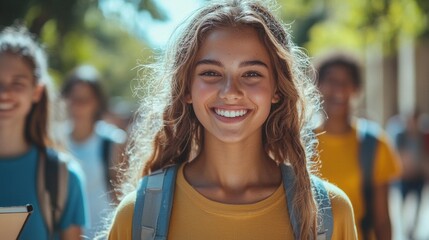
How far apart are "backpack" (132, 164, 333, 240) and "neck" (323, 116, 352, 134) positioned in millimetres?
2371

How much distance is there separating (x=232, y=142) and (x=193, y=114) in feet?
0.91

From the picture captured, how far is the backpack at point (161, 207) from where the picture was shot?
9.89 feet

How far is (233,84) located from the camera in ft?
10.3

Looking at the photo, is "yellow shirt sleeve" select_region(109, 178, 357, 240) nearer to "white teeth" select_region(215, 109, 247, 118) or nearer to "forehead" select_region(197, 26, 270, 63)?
"white teeth" select_region(215, 109, 247, 118)

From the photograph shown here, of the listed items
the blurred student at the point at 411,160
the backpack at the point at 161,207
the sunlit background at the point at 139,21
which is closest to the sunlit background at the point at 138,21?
the sunlit background at the point at 139,21

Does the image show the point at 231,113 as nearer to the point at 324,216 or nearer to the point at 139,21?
the point at 324,216

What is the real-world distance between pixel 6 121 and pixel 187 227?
1.55 metres

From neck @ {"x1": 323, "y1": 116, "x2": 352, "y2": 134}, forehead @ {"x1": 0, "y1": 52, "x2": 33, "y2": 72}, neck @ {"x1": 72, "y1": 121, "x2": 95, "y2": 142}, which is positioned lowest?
neck @ {"x1": 323, "y1": 116, "x2": 352, "y2": 134}

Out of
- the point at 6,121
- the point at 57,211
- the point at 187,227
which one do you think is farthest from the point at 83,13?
the point at 187,227

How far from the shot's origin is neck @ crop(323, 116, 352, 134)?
5539 mm


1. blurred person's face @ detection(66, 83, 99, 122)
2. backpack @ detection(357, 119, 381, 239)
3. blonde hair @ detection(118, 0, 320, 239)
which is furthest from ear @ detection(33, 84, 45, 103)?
blurred person's face @ detection(66, 83, 99, 122)

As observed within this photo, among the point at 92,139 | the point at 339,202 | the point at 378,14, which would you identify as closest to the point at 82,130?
the point at 92,139

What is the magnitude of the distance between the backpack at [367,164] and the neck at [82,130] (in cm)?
217

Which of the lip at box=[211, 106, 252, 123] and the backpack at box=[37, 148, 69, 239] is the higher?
the lip at box=[211, 106, 252, 123]
